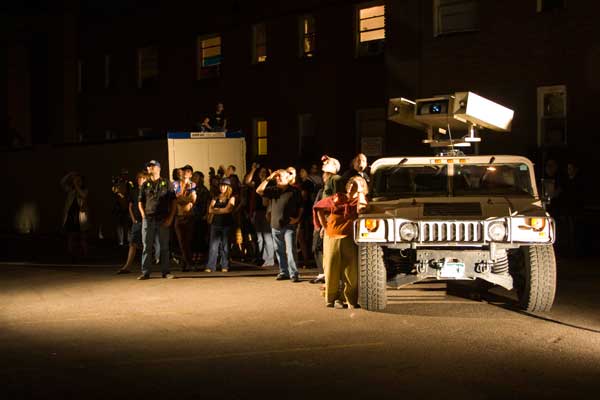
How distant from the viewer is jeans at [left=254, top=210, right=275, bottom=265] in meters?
16.0

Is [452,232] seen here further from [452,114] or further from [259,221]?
[259,221]

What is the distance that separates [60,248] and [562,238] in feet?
38.1

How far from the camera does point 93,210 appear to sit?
2402 cm

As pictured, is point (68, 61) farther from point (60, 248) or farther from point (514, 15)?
point (514, 15)

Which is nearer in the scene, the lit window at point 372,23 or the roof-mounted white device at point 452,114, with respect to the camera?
the roof-mounted white device at point 452,114

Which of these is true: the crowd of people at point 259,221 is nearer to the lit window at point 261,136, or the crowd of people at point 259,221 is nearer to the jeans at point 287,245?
the jeans at point 287,245

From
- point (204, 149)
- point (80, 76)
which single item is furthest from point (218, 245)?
point (80, 76)

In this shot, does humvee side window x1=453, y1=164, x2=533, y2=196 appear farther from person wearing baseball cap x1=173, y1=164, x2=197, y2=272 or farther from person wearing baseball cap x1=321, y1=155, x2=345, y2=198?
person wearing baseball cap x1=173, y1=164, x2=197, y2=272

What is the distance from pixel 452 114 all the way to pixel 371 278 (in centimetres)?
261

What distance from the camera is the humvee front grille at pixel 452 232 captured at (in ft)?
33.0

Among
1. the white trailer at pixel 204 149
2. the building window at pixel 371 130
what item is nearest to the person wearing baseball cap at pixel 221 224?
the white trailer at pixel 204 149

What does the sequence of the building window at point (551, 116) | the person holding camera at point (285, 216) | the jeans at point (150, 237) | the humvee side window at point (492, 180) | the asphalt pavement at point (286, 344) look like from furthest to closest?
1. the building window at point (551, 116)
2. the jeans at point (150, 237)
3. the person holding camera at point (285, 216)
4. the humvee side window at point (492, 180)
5. the asphalt pavement at point (286, 344)

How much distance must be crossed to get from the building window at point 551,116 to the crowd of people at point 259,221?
618 cm

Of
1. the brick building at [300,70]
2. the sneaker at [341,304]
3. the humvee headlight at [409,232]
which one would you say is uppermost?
the brick building at [300,70]
